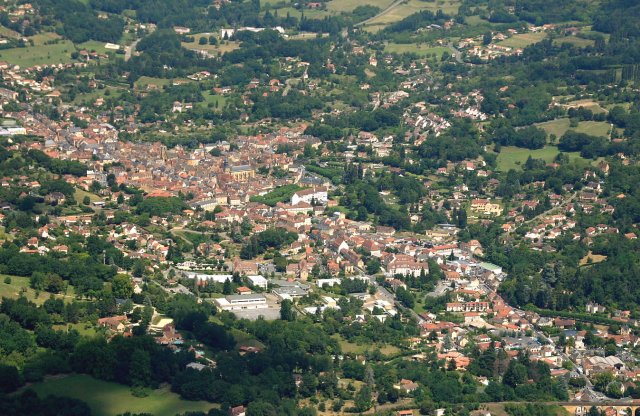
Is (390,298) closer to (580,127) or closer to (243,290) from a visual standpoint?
(243,290)

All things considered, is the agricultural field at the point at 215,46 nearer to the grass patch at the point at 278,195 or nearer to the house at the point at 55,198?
the grass patch at the point at 278,195

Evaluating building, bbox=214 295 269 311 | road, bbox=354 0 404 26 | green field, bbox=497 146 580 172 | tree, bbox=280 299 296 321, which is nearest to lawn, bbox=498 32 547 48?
road, bbox=354 0 404 26

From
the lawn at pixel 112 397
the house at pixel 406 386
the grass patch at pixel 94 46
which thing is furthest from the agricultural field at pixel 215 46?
the lawn at pixel 112 397

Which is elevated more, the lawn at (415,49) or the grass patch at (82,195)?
the grass patch at (82,195)

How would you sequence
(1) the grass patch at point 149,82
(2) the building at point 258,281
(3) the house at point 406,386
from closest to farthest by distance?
(3) the house at point 406,386, (2) the building at point 258,281, (1) the grass patch at point 149,82

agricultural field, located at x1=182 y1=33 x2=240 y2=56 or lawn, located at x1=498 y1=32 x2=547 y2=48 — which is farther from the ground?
lawn, located at x1=498 y1=32 x2=547 y2=48

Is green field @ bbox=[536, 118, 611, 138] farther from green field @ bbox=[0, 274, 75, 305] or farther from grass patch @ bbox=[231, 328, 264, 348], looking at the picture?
green field @ bbox=[0, 274, 75, 305]
